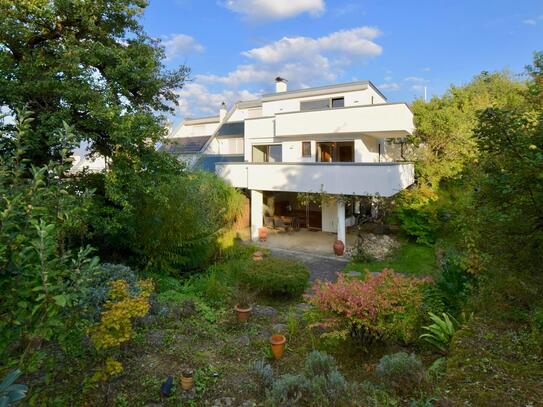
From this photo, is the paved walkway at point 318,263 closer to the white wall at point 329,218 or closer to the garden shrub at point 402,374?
the white wall at point 329,218

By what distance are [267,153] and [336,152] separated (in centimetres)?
482

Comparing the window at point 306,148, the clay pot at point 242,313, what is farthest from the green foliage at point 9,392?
the window at point 306,148

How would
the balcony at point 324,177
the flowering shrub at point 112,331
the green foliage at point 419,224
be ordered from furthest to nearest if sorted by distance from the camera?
the green foliage at point 419,224, the balcony at point 324,177, the flowering shrub at point 112,331

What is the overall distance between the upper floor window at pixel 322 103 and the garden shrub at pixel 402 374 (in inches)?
685

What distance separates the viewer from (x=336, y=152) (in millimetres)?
19516

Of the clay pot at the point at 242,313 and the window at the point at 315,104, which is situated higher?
the window at the point at 315,104

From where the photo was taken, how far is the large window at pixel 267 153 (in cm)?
2144

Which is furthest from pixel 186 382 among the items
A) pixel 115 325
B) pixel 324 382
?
pixel 324 382

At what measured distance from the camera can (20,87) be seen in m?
7.64

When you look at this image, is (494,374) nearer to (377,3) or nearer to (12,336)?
(12,336)

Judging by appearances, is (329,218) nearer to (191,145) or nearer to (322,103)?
(322,103)

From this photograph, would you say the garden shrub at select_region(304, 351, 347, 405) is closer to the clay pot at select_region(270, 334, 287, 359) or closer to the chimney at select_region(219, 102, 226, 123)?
the clay pot at select_region(270, 334, 287, 359)

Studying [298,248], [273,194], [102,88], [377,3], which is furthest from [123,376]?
[273,194]

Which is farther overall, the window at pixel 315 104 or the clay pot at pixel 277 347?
the window at pixel 315 104
